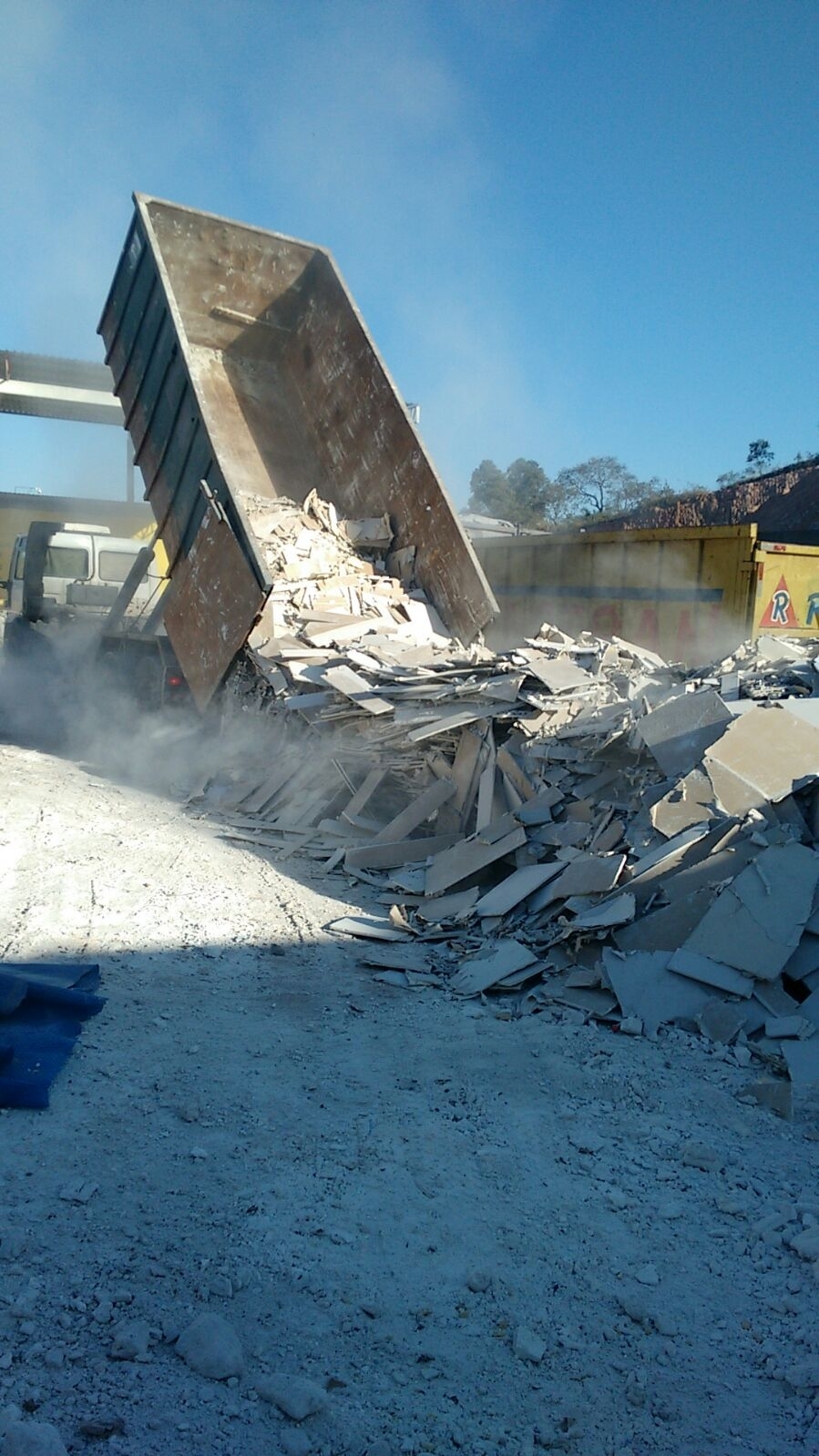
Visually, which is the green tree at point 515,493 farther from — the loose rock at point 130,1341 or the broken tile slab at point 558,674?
the loose rock at point 130,1341

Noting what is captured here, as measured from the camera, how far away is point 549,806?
5.80 meters

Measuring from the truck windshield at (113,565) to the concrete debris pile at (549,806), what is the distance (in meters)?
4.45

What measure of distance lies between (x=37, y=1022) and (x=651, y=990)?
2.47m

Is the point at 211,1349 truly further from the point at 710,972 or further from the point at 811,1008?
the point at 811,1008

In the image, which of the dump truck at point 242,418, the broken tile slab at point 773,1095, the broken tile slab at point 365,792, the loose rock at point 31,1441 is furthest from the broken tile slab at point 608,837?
A: the loose rock at point 31,1441

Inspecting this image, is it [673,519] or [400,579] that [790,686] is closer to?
[400,579]

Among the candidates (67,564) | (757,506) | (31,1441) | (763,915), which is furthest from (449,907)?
(757,506)

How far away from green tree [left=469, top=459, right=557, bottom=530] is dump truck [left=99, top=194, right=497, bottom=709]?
1246 inches

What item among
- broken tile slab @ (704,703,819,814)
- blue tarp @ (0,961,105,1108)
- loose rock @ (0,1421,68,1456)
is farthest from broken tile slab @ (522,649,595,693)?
loose rock @ (0,1421,68,1456)

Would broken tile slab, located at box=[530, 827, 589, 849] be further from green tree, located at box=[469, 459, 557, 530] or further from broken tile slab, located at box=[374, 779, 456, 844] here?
green tree, located at box=[469, 459, 557, 530]

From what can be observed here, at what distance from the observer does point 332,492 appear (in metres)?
10.1

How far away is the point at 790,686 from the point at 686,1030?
3.44 m

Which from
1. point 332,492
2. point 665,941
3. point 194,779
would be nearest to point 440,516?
point 332,492

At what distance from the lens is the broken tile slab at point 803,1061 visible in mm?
3572
